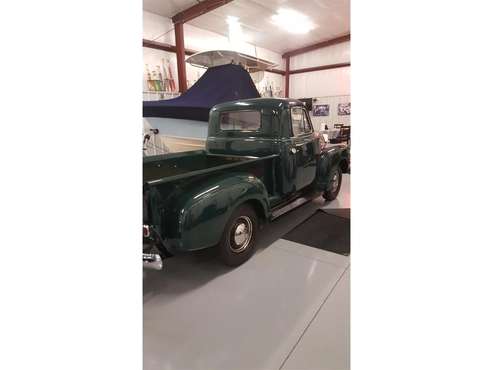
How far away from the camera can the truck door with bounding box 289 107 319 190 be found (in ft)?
9.41

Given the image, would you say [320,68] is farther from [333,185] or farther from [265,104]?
[265,104]

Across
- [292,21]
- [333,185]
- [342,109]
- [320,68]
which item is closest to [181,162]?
[333,185]

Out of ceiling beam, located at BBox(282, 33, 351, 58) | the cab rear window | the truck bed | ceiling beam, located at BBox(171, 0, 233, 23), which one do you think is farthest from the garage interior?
ceiling beam, located at BBox(282, 33, 351, 58)

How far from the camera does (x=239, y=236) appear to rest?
7.32 ft

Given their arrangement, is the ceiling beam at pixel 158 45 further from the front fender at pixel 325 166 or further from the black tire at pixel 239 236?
the black tire at pixel 239 236

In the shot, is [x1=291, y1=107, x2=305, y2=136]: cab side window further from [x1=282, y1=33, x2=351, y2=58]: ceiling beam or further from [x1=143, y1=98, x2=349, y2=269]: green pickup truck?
[x1=282, y1=33, x2=351, y2=58]: ceiling beam

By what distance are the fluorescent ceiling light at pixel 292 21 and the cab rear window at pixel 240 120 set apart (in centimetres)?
519

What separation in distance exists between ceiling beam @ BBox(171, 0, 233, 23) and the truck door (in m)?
4.31

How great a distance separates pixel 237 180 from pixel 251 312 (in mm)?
907

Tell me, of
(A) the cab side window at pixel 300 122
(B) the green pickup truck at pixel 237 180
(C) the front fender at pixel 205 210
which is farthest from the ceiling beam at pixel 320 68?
(C) the front fender at pixel 205 210

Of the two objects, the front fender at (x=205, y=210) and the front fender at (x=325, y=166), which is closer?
the front fender at (x=205, y=210)

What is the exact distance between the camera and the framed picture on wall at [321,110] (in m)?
10.7
